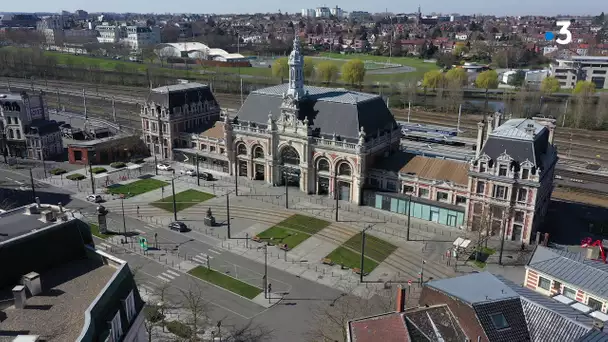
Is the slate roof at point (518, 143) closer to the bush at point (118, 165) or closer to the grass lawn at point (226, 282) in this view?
the grass lawn at point (226, 282)

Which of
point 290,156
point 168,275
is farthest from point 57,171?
point 168,275

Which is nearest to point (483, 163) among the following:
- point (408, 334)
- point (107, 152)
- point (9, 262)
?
point (408, 334)

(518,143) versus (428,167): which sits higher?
(518,143)

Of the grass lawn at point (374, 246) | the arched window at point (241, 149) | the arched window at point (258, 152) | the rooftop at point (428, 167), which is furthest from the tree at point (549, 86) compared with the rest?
the grass lawn at point (374, 246)

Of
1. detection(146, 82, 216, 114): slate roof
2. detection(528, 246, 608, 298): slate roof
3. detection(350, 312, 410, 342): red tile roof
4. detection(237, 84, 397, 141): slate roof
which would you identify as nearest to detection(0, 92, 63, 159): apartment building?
detection(146, 82, 216, 114): slate roof

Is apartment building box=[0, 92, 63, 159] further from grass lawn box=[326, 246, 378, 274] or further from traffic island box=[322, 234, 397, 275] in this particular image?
traffic island box=[322, 234, 397, 275]

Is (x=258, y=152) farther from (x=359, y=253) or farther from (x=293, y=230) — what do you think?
(x=359, y=253)

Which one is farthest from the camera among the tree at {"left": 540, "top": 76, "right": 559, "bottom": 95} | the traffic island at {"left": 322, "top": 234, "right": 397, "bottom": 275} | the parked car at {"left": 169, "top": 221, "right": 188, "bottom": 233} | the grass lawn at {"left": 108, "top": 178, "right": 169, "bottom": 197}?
the tree at {"left": 540, "top": 76, "right": 559, "bottom": 95}
